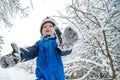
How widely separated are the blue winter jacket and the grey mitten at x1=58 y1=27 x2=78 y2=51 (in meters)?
0.13

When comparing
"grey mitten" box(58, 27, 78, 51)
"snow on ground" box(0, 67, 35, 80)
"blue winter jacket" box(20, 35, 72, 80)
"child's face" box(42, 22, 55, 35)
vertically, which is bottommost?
"snow on ground" box(0, 67, 35, 80)

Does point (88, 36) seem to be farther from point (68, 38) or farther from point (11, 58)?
point (11, 58)

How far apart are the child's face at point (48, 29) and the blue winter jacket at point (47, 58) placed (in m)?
0.09

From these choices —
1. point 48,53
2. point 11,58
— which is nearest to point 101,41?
point 48,53

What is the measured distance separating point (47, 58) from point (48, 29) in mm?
408

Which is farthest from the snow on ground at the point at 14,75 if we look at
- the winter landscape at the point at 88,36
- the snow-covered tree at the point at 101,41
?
the snow-covered tree at the point at 101,41

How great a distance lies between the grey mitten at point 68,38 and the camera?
10.6 ft

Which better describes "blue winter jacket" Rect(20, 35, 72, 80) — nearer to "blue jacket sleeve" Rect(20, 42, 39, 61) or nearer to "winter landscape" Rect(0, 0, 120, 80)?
"blue jacket sleeve" Rect(20, 42, 39, 61)

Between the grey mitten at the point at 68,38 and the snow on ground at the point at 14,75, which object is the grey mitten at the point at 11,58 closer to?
the grey mitten at the point at 68,38

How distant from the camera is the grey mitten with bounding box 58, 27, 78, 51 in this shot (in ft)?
10.6

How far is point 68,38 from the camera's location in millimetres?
3266

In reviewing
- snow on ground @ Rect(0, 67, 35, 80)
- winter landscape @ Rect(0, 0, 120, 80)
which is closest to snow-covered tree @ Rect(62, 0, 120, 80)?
winter landscape @ Rect(0, 0, 120, 80)

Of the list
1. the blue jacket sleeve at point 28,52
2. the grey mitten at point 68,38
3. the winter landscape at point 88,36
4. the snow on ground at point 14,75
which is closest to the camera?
the grey mitten at point 68,38

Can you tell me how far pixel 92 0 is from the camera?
659cm
